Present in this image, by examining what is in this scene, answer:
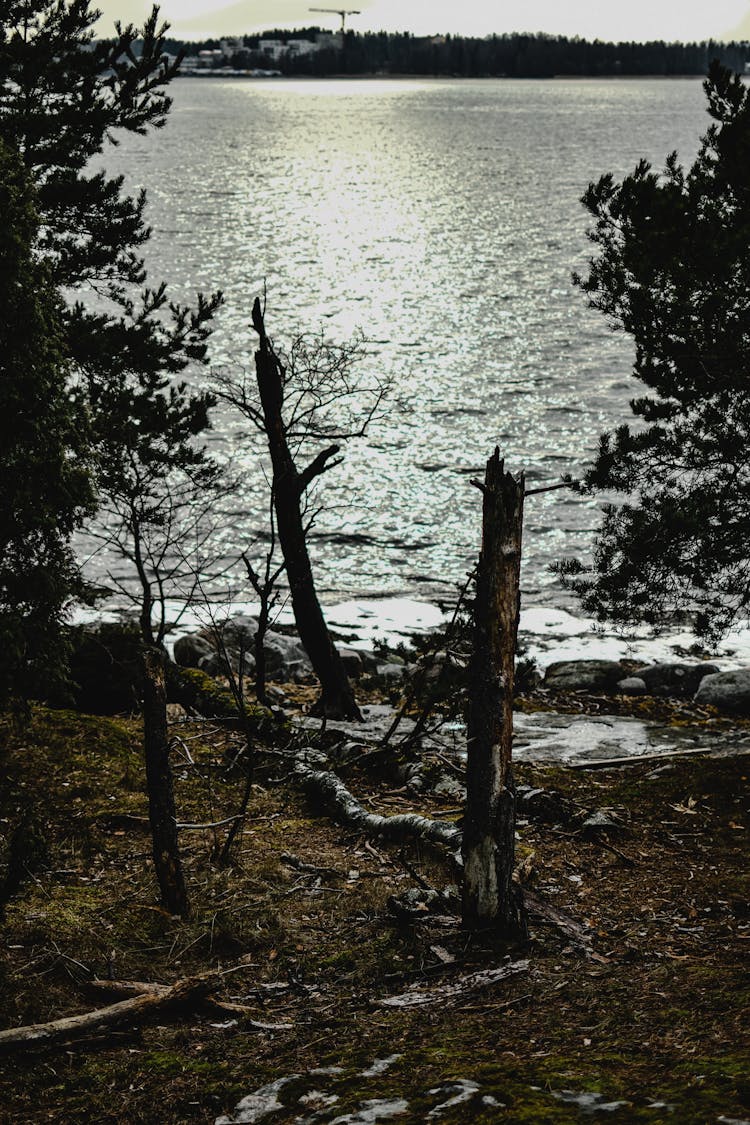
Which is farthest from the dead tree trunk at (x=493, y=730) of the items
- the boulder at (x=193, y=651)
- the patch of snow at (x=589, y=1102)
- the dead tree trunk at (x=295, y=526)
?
the boulder at (x=193, y=651)

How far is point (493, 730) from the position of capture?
672 cm

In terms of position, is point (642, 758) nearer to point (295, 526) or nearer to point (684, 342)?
point (684, 342)

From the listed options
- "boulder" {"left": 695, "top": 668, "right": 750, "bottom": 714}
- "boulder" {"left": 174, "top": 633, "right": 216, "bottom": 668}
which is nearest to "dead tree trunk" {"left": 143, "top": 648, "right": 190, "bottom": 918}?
"boulder" {"left": 174, "top": 633, "right": 216, "bottom": 668}

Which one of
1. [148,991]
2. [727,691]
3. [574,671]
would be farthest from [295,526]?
[148,991]

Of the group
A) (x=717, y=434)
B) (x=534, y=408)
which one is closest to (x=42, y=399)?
(x=717, y=434)

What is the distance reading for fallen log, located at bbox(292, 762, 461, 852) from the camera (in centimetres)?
831

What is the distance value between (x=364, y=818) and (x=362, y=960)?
8.38 ft

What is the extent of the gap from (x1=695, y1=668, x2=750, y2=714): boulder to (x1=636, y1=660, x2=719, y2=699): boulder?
42 centimetres

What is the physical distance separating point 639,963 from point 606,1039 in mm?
1481

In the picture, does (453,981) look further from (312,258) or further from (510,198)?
(510,198)

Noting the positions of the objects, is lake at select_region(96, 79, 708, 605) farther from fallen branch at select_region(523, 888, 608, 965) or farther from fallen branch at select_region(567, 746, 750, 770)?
fallen branch at select_region(523, 888, 608, 965)

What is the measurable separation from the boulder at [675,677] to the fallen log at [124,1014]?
11.6 m

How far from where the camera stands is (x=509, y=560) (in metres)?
6.77

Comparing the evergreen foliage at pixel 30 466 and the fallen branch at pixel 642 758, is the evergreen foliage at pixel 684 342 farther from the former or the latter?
the evergreen foliage at pixel 30 466
